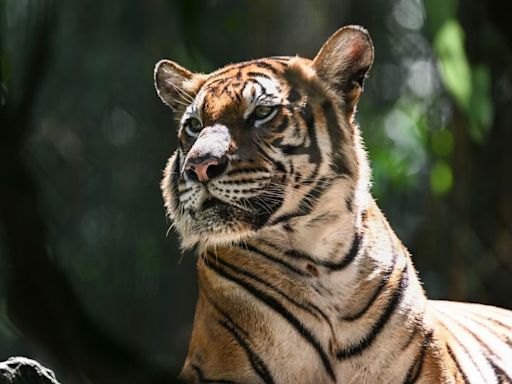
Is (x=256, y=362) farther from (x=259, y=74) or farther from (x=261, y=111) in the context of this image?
(x=259, y=74)

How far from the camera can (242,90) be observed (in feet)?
7.41

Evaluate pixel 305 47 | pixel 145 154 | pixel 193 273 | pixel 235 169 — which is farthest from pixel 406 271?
pixel 145 154

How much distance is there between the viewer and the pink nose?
6.79 ft

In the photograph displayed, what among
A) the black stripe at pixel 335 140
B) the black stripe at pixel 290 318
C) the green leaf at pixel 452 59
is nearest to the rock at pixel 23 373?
the black stripe at pixel 290 318

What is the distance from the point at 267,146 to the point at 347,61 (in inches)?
13.4

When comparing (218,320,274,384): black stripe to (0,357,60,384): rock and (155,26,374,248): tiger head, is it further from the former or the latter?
(0,357,60,384): rock

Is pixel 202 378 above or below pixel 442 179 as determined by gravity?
below

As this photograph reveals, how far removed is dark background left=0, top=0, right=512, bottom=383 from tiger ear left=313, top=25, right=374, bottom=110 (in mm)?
1249

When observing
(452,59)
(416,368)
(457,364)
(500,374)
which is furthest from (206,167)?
(452,59)

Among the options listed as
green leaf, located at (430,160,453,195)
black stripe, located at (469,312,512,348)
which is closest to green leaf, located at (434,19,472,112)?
black stripe, located at (469,312,512,348)

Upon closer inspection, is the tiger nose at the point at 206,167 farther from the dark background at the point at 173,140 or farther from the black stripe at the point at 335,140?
the dark background at the point at 173,140

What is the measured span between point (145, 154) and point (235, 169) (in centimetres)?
448

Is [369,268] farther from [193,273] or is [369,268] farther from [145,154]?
[145,154]

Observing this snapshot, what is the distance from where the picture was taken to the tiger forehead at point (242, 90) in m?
2.24
